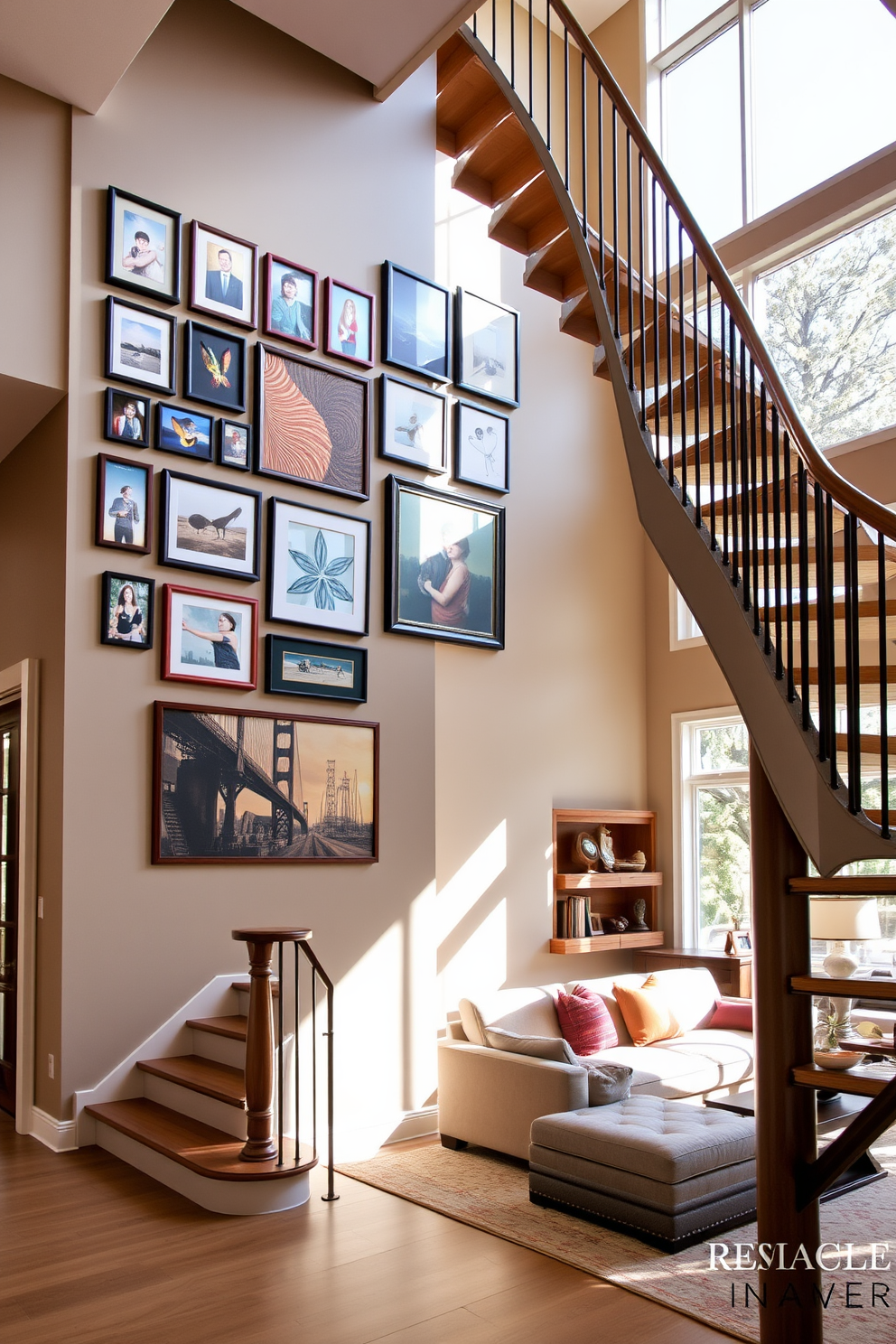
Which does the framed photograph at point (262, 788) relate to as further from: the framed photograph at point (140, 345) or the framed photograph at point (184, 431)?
the framed photograph at point (140, 345)

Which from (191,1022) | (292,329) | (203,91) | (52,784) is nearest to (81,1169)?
(191,1022)

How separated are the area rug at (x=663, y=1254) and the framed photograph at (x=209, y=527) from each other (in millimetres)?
3058

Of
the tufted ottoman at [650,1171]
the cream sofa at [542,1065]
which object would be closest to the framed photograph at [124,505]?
the cream sofa at [542,1065]

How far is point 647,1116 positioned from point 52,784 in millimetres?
3140

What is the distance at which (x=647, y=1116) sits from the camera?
15.3 feet

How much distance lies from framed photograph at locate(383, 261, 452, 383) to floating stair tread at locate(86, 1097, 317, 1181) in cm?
426

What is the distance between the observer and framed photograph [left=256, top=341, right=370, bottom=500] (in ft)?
19.0

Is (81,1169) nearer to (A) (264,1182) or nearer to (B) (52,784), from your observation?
(A) (264,1182)

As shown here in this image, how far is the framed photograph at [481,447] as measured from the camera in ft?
22.2

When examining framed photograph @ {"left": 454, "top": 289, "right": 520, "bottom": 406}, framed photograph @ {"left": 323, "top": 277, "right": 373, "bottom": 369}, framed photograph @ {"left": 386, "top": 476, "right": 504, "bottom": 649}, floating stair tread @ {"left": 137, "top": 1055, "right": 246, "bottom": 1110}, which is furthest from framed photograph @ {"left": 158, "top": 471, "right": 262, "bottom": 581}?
floating stair tread @ {"left": 137, "top": 1055, "right": 246, "bottom": 1110}

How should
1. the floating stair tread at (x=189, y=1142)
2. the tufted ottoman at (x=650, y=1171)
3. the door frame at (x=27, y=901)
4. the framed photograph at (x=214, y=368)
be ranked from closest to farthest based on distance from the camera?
1. the tufted ottoman at (x=650, y=1171)
2. the floating stair tread at (x=189, y=1142)
3. the door frame at (x=27, y=901)
4. the framed photograph at (x=214, y=368)

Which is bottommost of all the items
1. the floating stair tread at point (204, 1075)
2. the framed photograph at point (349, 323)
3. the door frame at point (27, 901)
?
the floating stair tread at point (204, 1075)

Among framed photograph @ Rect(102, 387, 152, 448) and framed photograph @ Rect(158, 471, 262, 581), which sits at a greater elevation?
framed photograph @ Rect(102, 387, 152, 448)

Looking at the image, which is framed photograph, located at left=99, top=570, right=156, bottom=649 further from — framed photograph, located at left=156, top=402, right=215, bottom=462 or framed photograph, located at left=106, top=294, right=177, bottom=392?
framed photograph, located at left=106, top=294, right=177, bottom=392
